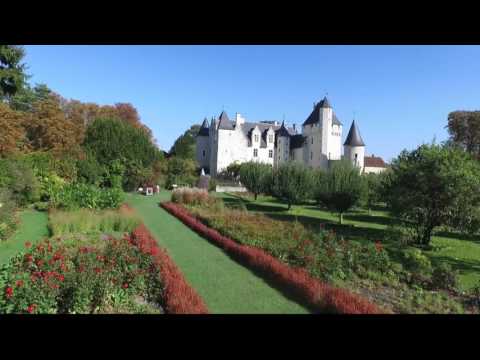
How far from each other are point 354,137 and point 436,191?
3912 centimetres

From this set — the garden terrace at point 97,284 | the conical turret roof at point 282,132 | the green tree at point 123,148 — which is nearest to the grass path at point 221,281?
the garden terrace at point 97,284

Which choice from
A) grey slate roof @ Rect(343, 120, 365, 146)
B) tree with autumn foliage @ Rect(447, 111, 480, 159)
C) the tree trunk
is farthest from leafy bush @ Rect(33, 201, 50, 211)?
grey slate roof @ Rect(343, 120, 365, 146)

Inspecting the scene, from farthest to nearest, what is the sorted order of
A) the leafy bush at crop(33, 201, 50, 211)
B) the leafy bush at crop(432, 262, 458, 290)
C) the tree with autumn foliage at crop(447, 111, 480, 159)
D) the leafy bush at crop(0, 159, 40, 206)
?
the tree with autumn foliage at crop(447, 111, 480, 159), the leafy bush at crop(33, 201, 50, 211), the leafy bush at crop(0, 159, 40, 206), the leafy bush at crop(432, 262, 458, 290)

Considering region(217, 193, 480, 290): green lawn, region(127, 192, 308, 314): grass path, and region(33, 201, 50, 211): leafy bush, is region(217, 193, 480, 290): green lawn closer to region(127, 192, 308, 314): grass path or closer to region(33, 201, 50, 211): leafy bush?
region(127, 192, 308, 314): grass path

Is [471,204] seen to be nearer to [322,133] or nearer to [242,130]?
[322,133]

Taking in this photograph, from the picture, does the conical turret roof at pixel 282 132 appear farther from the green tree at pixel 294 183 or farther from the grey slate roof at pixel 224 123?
the green tree at pixel 294 183

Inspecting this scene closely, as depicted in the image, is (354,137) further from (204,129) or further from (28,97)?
(28,97)

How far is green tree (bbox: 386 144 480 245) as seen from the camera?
11969 millimetres

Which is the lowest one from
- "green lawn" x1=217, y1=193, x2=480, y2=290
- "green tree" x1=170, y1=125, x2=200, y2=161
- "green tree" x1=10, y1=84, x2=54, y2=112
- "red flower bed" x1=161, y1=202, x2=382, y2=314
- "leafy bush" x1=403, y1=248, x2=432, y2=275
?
"green lawn" x1=217, y1=193, x2=480, y2=290

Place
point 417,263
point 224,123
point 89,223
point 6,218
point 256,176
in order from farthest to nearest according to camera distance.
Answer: point 224,123
point 256,176
point 89,223
point 6,218
point 417,263

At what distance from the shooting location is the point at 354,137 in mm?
49625

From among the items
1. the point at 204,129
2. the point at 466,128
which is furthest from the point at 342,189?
the point at 204,129

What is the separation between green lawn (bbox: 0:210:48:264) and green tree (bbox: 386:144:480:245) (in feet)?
42.8
